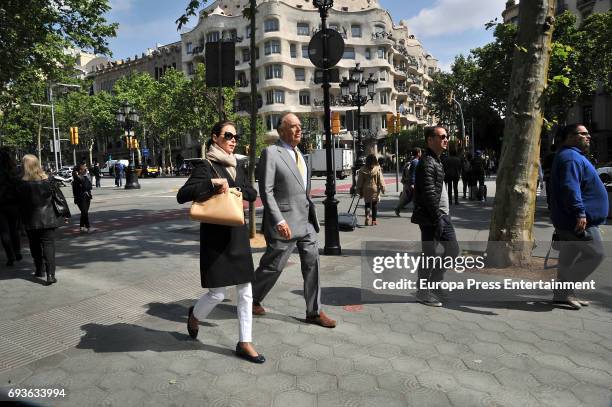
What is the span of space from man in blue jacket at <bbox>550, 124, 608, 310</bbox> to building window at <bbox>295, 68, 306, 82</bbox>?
181 ft

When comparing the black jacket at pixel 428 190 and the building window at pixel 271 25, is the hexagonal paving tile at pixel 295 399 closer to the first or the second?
the black jacket at pixel 428 190

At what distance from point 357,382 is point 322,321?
42.9 inches

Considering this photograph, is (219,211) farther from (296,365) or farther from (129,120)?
(129,120)

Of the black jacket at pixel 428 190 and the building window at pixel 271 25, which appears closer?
the black jacket at pixel 428 190

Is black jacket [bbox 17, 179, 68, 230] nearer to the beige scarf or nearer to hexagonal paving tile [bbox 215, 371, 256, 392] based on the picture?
the beige scarf

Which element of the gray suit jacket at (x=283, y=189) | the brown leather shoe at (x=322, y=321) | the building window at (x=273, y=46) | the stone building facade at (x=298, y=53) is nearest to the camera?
the gray suit jacket at (x=283, y=189)

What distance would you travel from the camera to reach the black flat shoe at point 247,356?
3.44 meters

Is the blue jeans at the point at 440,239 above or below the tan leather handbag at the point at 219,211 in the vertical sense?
below

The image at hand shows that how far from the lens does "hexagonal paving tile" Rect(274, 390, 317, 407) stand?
2.88 metres

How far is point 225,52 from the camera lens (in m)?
6.88

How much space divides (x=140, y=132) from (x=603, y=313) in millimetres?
62569

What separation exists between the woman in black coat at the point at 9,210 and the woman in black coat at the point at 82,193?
106 inches

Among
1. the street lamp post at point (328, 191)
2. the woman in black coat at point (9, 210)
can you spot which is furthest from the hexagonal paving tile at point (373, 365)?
the woman in black coat at point (9, 210)

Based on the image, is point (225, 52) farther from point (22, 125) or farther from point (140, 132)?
point (140, 132)
